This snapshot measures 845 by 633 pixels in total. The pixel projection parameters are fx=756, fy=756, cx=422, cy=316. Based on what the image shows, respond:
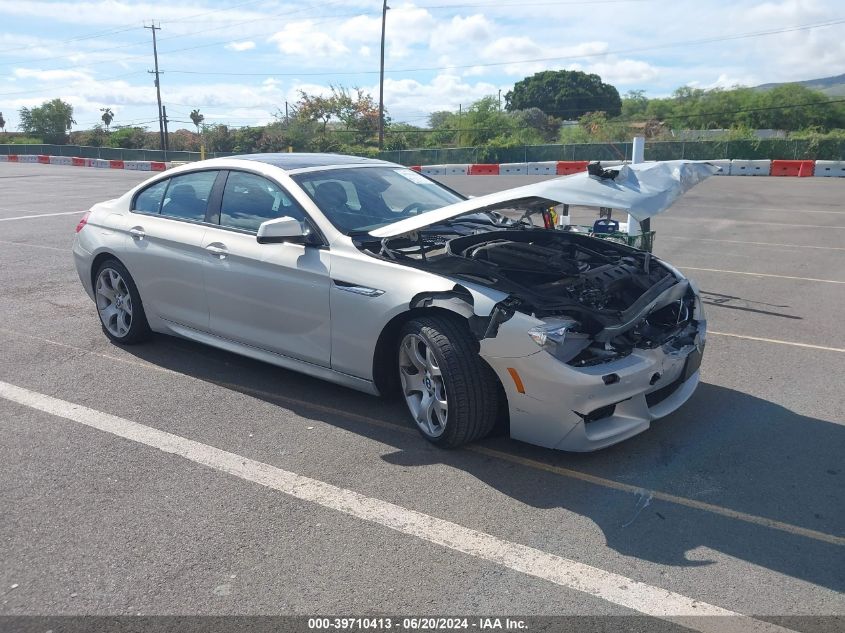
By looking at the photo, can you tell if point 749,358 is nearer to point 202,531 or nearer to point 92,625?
point 202,531

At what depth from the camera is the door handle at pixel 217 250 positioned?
5.40 m

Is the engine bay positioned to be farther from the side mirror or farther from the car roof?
the car roof

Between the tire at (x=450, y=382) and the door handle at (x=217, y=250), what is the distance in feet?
5.39

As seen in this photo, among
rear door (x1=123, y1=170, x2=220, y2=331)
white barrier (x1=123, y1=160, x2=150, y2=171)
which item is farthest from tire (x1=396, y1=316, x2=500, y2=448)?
white barrier (x1=123, y1=160, x2=150, y2=171)

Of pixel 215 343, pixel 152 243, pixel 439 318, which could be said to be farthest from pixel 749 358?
pixel 152 243

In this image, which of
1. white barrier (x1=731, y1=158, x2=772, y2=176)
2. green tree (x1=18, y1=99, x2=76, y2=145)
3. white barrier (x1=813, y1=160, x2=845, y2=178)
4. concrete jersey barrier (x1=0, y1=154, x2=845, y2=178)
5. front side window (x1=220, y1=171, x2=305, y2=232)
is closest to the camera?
front side window (x1=220, y1=171, x2=305, y2=232)

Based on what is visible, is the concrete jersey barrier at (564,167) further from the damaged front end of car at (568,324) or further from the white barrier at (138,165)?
the damaged front end of car at (568,324)

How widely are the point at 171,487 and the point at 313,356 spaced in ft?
4.26

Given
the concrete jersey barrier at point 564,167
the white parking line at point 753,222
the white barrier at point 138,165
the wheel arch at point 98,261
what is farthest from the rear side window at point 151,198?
the white barrier at point 138,165

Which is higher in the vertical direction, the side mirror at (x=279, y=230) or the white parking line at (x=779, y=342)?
the side mirror at (x=279, y=230)

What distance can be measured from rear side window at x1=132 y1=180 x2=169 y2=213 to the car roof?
30.9 inches

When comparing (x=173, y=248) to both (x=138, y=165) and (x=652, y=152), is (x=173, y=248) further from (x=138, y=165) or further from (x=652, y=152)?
(x=138, y=165)

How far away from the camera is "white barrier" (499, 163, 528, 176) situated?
32094mm

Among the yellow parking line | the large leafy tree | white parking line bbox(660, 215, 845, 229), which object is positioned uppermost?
the large leafy tree
